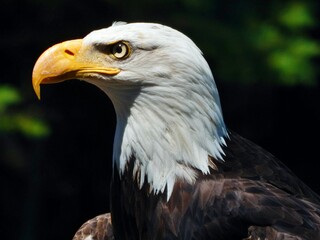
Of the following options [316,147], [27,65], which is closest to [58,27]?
[27,65]

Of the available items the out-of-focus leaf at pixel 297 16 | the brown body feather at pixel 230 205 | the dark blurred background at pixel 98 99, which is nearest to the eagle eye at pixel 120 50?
the brown body feather at pixel 230 205

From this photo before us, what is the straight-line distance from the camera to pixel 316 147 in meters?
11.5

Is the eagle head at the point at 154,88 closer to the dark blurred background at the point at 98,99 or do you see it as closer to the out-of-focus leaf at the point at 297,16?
the dark blurred background at the point at 98,99

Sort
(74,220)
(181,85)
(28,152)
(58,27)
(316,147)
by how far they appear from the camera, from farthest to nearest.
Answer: (316,147) → (74,220) → (28,152) → (58,27) → (181,85)

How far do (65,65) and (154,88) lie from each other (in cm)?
37

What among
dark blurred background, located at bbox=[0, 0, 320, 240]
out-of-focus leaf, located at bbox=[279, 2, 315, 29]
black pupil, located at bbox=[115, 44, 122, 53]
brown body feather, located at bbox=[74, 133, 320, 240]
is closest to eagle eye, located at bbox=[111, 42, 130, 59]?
black pupil, located at bbox=[115, 44, 122, 53]

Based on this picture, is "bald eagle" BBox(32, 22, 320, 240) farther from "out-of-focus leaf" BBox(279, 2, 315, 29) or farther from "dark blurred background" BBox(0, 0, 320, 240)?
"out-of-focus leaf" BBox(279, 2, 315, 29)

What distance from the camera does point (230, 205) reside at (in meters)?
5.30

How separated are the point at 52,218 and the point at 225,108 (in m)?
1.66

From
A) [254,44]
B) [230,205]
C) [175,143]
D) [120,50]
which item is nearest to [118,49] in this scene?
[120,50]

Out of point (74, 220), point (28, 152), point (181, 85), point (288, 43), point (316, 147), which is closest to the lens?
point (181, 85)

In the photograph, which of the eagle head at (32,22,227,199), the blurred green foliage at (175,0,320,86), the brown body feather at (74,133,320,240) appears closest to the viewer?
the brown body feather at (74,133,320,240)

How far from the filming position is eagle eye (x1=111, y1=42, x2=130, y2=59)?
5398mm

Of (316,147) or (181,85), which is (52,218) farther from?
→ (181,85)
